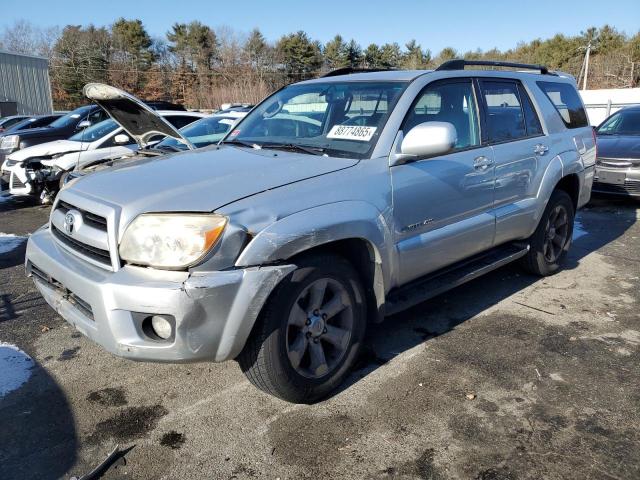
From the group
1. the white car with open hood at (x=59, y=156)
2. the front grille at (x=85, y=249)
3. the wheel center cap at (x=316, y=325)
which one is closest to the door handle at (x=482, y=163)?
the wheel center cap at (x=316, y=325)

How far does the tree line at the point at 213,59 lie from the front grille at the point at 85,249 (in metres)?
44.0

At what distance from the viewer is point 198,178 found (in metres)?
2.77

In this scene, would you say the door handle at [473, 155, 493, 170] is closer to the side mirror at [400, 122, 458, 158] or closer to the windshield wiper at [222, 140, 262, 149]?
the side mirror at [400, 122, 458, 158]

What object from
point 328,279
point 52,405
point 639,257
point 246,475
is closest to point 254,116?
point 328,279

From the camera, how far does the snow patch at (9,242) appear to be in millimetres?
6074

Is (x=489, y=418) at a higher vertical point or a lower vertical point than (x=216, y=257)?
lower

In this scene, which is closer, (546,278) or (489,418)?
(489,418)

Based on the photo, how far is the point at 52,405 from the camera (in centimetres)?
288

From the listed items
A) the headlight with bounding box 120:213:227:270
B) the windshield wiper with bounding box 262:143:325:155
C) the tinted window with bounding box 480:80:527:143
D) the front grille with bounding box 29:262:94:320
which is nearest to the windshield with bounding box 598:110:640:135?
the tinted window with bounding box 480:80:527:143

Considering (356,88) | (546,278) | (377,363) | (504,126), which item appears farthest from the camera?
(546,278)

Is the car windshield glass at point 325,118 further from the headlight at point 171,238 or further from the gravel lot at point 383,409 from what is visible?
the gravel lot at point 383,409

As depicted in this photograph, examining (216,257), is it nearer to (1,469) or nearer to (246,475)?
(246,475)

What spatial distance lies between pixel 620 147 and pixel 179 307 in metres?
8.47

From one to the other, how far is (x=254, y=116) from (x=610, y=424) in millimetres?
3231
